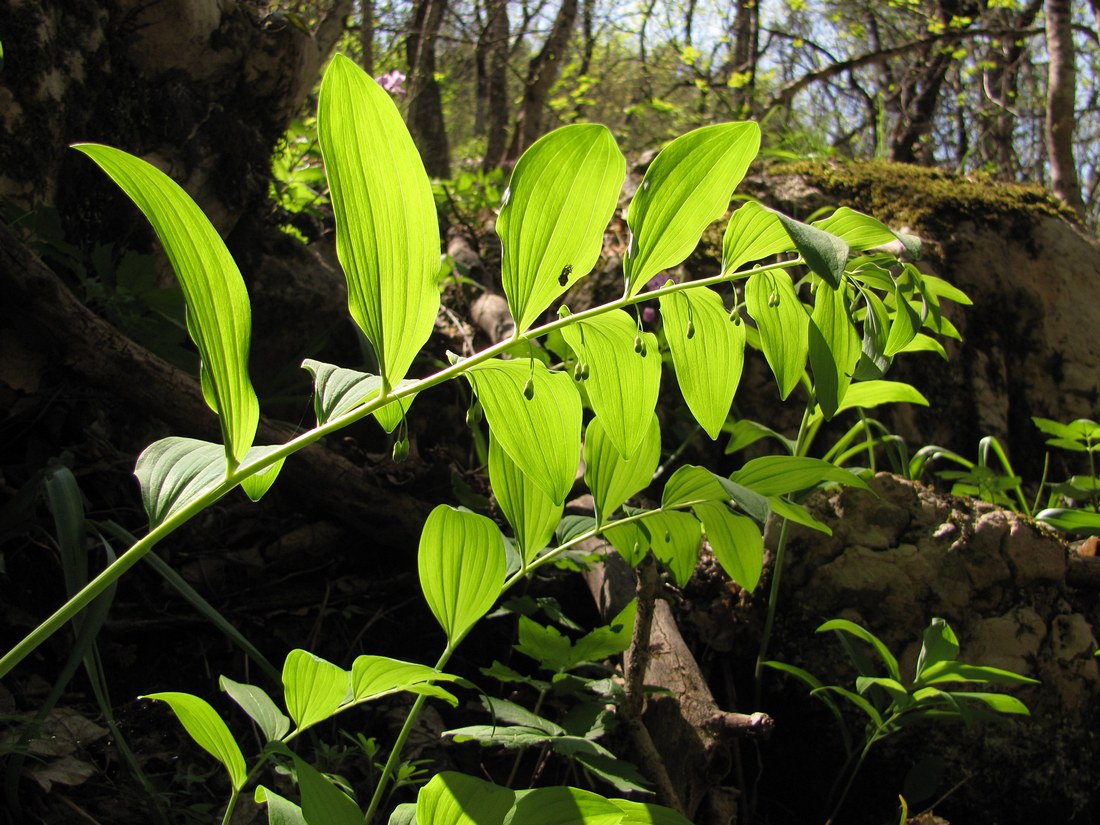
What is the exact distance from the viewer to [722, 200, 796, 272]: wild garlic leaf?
89 cm

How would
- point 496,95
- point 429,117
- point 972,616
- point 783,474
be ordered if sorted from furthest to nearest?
point 496,95
point 429,117
point 972,616
point 783,474

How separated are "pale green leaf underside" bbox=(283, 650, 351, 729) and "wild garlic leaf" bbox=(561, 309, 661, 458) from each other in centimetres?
42

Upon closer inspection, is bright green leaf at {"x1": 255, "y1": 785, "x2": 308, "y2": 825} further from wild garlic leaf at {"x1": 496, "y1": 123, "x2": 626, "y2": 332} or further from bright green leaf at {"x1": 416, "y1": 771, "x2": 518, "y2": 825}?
wild garlic leaf at {"x1": 496, "y1": 123, "x2": 626, "y2": 332}

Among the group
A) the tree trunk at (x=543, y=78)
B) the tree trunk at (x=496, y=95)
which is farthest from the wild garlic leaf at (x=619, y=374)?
the tree trunk at (x=496, y=95)

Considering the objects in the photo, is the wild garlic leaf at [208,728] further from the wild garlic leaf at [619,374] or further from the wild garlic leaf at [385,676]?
the wild garlic leaf at [619,374]

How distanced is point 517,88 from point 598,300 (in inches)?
433

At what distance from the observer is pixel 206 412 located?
1695 mm

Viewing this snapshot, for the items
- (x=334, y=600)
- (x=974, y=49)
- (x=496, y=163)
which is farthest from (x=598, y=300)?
(x=974, y=49)

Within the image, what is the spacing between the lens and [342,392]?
2.96 ft

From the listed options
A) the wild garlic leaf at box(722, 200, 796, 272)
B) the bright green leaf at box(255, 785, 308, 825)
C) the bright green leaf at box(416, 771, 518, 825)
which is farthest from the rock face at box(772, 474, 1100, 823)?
the bright green leaf at box(255, 785, 308, 825)

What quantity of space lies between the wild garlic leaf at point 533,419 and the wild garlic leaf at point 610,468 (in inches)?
7.9

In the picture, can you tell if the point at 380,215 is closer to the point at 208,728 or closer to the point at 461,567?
the point at 461,567

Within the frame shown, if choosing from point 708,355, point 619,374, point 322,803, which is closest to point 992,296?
point 708,355

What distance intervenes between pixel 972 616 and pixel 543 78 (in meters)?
4.35
